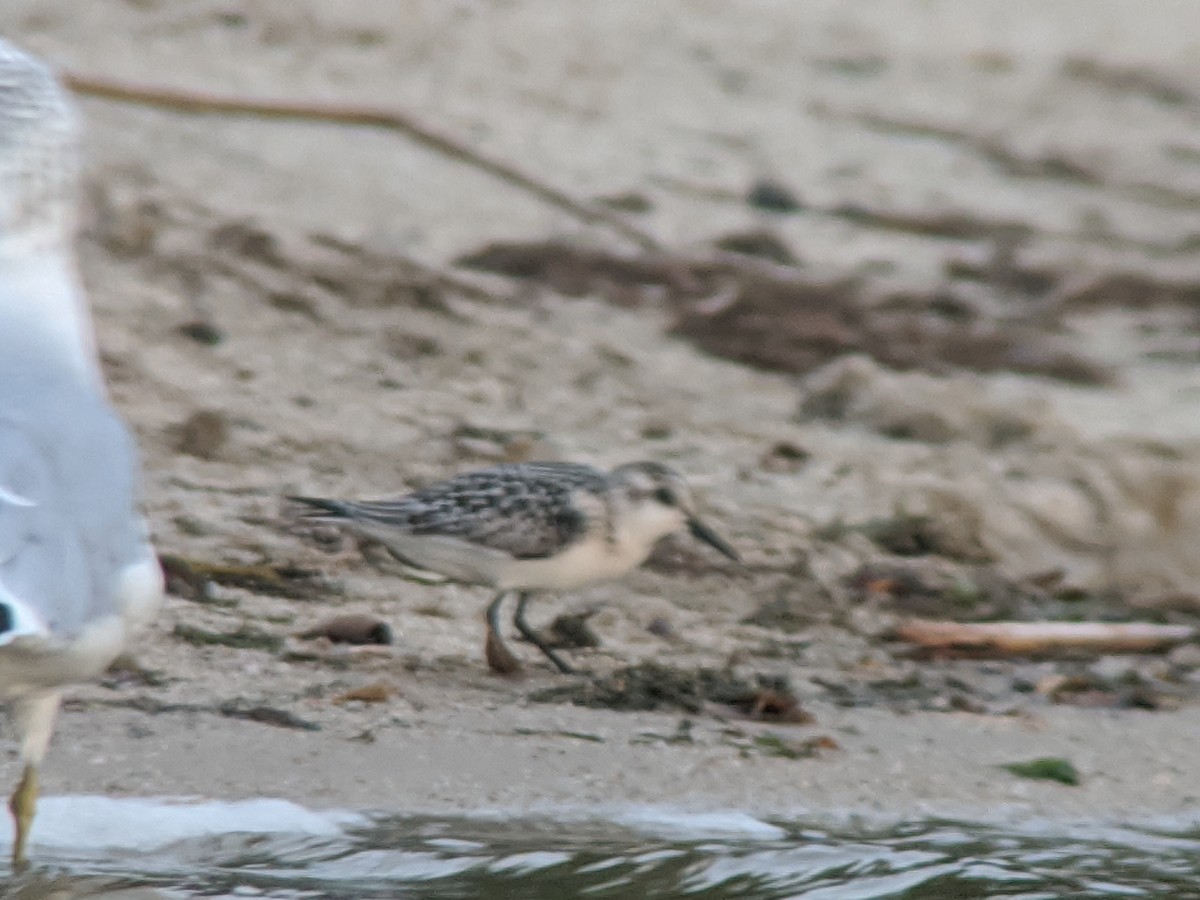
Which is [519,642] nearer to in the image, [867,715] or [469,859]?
[867,715]

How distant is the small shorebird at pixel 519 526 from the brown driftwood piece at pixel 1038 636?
0.77 metres

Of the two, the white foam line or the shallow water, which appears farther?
the white foam line

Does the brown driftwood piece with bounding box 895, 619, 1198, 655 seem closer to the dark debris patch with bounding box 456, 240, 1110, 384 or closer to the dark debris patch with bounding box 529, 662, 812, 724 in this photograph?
the dark debris patch with bounding box 529, 662, 812, 724

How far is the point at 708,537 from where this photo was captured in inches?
248

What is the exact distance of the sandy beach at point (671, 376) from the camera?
5.01 metres

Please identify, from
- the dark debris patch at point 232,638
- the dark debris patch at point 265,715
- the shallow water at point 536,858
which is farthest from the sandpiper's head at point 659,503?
the shallow water at point 536,858

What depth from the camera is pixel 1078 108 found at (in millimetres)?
13547

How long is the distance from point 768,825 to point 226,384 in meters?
3.33

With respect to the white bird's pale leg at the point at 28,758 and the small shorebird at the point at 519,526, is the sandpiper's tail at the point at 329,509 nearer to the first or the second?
the small shorebird at the point at 519,526

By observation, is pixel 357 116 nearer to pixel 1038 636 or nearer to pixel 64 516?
pixel 1038 636

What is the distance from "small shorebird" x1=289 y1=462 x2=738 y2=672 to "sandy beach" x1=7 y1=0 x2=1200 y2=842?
6.6 inches

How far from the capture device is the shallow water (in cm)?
410

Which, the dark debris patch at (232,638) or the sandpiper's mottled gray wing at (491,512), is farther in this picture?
the sandpiper's mottled gray wing at (491,512)

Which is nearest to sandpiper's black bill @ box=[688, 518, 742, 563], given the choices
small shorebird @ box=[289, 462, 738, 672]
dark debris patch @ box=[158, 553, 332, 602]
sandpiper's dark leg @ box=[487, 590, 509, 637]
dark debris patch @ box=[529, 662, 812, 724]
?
small shorebird @ box=[289, 462, 738, 672]
